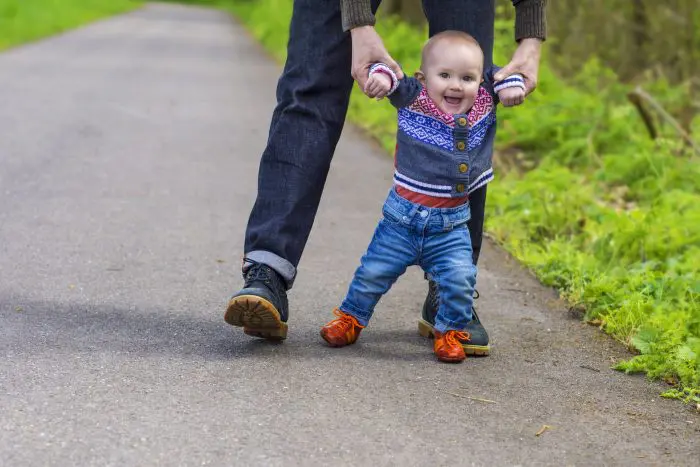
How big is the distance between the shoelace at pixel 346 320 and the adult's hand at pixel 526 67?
819mm

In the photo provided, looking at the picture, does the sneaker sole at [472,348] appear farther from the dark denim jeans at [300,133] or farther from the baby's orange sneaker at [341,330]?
the dark denim jeans at [300,133]

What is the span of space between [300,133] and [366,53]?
14.0 inches

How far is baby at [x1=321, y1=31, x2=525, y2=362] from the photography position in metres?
3.26

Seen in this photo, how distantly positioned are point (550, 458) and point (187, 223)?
3.04 metres

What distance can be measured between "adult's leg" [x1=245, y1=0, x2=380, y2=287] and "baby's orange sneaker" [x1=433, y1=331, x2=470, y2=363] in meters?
0.47

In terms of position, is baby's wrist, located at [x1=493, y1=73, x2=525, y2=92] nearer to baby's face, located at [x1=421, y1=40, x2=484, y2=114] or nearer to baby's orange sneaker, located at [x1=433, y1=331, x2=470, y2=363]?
baby's face, located at [x1=421, y1=40, x2=484, y2=114]

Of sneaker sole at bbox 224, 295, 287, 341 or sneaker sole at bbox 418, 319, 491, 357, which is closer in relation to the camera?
sneaker sole at bbox 224, 295, 287, 341

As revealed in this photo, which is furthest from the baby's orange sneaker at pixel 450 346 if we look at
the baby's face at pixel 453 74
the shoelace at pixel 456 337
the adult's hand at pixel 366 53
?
the adult's hand at pixel 366 53

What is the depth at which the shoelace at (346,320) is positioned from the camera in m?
3.44

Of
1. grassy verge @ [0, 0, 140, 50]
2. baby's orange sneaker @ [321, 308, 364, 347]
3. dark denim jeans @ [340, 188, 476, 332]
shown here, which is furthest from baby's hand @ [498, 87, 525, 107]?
grassy verge @ [0, 0, 140, 50]

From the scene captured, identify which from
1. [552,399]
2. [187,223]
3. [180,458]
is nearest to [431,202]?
[552,399]

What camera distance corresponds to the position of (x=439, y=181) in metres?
3.31

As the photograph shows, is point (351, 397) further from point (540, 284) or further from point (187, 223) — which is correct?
point (187, 223)

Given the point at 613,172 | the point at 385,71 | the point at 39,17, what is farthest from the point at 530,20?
the point at 39,17
